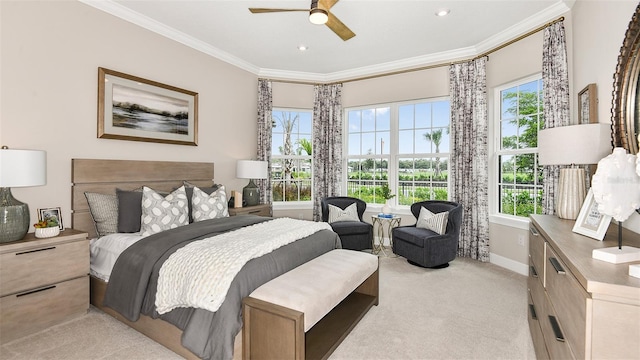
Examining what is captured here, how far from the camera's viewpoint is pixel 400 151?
510 centimetres

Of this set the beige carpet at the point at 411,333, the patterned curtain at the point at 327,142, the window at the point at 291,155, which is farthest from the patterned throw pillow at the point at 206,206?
the patterned curtain at the point at 327,142

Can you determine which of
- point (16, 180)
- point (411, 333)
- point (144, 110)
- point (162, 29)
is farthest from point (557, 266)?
point (162, 29)

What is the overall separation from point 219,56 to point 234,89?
53cm

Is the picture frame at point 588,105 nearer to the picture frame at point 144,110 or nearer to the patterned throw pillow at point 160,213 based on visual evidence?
the patterned throw pillow at point 160,213

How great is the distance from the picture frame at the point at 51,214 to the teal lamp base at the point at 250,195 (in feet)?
7.25

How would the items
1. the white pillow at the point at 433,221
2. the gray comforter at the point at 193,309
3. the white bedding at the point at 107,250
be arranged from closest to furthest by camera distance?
the gray comforter at the point at 193,309 < the white bedding at the point at 107,250 < the white pillow at the point at 433,221

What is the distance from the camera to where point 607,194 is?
129 cm

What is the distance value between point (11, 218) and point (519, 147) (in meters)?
5.33

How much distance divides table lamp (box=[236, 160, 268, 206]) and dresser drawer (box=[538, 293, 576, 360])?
369cm

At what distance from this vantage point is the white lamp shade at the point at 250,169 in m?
4.48

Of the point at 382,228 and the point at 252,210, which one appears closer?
the point at 252,210

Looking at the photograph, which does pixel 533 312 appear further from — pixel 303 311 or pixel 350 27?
pixel 350 27

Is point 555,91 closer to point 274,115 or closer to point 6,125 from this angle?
point 274,115

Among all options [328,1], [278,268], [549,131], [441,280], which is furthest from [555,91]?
[278,268]
